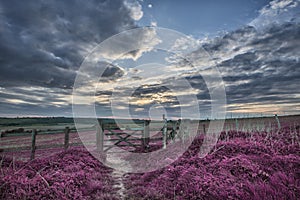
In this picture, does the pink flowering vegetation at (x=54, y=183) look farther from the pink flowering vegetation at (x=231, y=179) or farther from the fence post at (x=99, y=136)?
the fence post at (x=99, y=136)

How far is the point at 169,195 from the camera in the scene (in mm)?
5668

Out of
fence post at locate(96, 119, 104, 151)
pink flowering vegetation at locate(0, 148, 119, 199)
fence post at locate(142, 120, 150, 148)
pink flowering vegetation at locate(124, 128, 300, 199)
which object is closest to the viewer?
pink flowering vegetation at locate(124, 128, 300, 199)

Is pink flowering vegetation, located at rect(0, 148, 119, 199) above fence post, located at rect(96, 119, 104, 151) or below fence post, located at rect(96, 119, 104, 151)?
below

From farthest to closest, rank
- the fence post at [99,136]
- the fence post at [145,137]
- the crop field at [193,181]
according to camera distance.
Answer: the fence post at [145,137]
the fence post at [99,136]
the crop field at [193,181]

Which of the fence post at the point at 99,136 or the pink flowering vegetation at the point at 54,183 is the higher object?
the fence post at the point at 99,136

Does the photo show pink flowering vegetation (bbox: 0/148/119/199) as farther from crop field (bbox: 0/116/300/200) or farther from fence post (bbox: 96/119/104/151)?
fence post (bbox: 96/119/104/151)

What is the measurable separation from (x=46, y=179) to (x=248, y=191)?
5.90 metres

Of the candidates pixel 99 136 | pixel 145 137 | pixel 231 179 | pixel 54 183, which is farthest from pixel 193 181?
pixel 145 137

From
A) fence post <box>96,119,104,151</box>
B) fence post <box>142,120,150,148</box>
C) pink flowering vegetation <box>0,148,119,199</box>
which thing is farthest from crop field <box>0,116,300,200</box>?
fence post <box>142,120,150,148</box>

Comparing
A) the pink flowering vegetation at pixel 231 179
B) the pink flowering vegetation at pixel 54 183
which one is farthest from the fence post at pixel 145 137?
the pink flowering vegetation at pixel 231 179

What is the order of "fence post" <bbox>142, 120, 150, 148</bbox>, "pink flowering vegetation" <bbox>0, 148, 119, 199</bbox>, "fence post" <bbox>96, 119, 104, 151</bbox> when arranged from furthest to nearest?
"fence post" <bbox>142, 120, 150, 148</bbox> → "fence post" <bbox>96, 119, 104, 151</bbox> → "pink flowering vegetation" <bbox>0, 148, 119, 199</bbox>

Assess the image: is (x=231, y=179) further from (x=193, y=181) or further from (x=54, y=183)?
(x=54, y=183)

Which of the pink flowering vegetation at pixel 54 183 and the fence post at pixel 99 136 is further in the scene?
the fence post at pixel 99 136

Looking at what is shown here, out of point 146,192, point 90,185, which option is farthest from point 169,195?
point 90,185
